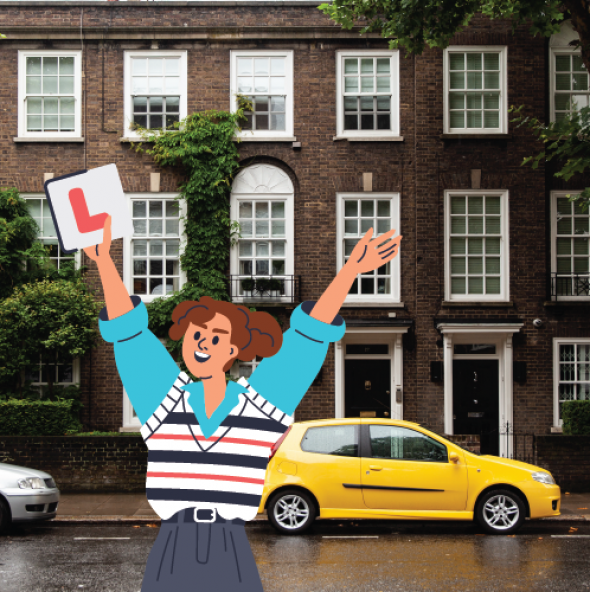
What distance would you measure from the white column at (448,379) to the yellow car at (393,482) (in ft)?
17.3

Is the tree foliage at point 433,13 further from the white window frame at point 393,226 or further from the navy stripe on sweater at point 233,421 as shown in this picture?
the navy stripe on sweater at point 233,421

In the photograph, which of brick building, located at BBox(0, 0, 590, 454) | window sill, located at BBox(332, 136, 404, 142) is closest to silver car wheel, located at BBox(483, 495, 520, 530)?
brick building, located at BBox(0, 0, 590, 454)

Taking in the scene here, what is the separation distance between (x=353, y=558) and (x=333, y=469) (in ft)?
4.80

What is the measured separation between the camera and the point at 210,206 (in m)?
15.7

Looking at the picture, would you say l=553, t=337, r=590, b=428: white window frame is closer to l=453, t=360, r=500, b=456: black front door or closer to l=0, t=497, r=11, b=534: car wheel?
l=453, t=360, r=500, b=456: black front door

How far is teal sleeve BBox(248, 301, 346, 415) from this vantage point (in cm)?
313

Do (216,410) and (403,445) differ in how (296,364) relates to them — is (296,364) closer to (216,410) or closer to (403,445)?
(216,410)

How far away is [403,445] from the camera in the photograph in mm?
10102

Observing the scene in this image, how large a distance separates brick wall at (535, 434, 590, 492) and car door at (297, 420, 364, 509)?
5191 mm

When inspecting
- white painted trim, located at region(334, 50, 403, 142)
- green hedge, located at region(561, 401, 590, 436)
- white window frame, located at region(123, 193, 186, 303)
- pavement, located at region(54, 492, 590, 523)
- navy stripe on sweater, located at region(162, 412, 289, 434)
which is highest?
white painted trim, located at region(334, 50, 403, 142)

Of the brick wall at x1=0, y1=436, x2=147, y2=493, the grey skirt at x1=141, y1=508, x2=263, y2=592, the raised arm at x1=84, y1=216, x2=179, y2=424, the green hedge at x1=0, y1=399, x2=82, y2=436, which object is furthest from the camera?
the green hedge at x1=0, y1=399, x2=82, y2=436

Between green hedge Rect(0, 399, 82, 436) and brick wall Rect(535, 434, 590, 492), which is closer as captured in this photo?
brick wall Rect(535, 434, 590, 492)

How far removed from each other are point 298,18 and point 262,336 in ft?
47.8

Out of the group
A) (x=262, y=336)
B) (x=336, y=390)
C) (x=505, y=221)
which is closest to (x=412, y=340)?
(x=336, y=390)
